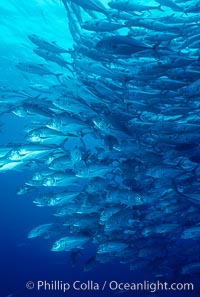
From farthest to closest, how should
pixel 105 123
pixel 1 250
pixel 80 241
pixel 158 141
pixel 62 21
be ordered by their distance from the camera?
pixel 1 250 < pixel 62 21 < pixel 80 241 < pixel 158 141 < pixel 105 123

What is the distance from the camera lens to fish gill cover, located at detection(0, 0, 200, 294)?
5.57m

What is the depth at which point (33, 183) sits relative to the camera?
297 inches

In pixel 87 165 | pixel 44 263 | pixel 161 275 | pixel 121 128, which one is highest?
pixel 121 128

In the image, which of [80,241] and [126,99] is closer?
[126,99]

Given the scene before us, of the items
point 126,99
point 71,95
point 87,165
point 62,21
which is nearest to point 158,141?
point 126,99

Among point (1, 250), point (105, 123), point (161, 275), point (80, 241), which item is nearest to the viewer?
point (105, 123)

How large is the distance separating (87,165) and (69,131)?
782 millimetres

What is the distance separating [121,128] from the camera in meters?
5.93

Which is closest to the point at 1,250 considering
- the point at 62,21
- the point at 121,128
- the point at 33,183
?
the point at 33,183

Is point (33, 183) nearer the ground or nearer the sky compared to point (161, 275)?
nearer the sky

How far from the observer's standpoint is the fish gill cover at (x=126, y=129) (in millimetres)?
5566

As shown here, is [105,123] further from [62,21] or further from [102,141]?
[62,21]

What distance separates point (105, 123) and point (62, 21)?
1113cm

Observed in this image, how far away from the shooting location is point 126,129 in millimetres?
6051
